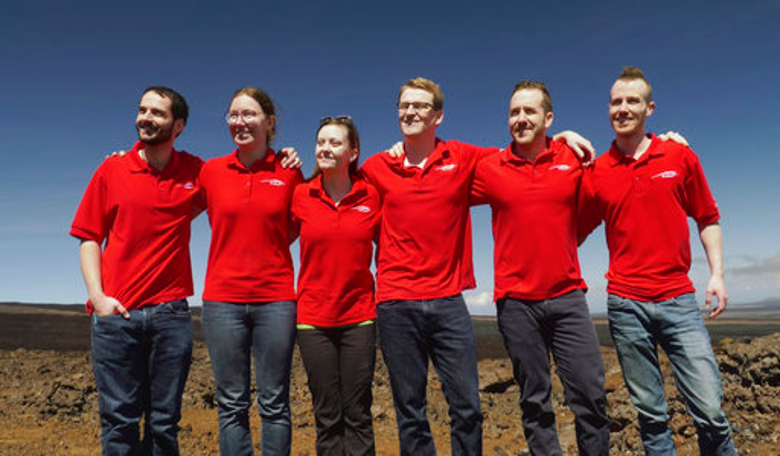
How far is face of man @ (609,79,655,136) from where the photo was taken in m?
4.09

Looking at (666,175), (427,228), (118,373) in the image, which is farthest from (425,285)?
(118,373)

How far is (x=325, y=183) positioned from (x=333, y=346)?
125 cm

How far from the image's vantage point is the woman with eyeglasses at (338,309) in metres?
3.99

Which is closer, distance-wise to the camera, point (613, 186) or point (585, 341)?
point (585, 341)

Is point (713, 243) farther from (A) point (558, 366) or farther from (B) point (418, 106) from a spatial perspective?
(B) point (418, 106)

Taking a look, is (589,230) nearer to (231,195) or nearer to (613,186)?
(613,186)

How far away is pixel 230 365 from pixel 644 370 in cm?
295

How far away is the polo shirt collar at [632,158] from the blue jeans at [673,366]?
1.03 m

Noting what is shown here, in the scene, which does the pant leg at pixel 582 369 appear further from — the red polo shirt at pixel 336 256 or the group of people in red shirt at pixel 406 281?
the red polo shirt at pixel 336 256

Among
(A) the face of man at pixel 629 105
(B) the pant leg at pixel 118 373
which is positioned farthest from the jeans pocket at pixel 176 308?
(A) the face of man at pixel 629 105

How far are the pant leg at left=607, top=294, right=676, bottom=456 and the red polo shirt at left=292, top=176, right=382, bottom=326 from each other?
1824 millimetres

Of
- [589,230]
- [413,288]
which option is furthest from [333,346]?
[589,230]

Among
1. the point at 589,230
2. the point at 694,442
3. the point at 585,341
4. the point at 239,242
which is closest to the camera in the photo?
the point at 585,341

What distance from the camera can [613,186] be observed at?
412 centimetres
